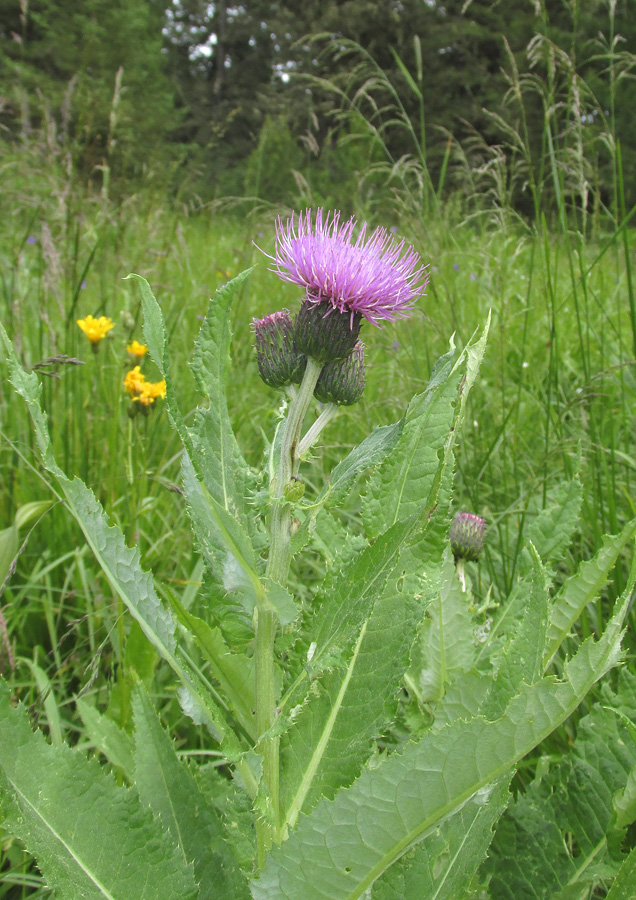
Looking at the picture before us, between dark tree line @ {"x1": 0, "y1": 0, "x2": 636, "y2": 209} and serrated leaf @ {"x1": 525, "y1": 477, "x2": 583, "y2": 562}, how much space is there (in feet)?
4.75

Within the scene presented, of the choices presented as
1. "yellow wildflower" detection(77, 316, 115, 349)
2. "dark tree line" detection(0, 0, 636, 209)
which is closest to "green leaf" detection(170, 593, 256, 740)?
"yellow wildflower" detection(77, 316, 115, 349)

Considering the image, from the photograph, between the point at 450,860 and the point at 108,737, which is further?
the point at 108,737

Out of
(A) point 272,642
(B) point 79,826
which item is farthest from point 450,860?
(B) point 79,826

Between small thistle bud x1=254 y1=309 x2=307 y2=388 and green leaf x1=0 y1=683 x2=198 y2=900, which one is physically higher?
small thistle bud x1=254 y1=309 x2=307 y2=388

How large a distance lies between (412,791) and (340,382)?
0.61m

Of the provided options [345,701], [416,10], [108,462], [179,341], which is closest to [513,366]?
[179,341]

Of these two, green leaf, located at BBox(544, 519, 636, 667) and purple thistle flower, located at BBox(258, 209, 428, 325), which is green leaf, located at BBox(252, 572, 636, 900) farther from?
purple thistle flower, located at BBox(258, 209, 428, 325)

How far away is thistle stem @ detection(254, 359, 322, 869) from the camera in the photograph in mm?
946

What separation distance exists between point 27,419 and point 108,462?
1.30 ft

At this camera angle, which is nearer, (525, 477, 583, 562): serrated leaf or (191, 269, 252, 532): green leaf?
(191, 269, 252, 532): green leaf

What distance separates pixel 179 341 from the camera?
12.1 feet

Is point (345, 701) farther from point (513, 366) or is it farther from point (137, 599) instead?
point (513, 366)

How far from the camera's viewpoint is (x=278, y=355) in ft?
3.61

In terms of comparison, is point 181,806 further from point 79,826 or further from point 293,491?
point 293,491
